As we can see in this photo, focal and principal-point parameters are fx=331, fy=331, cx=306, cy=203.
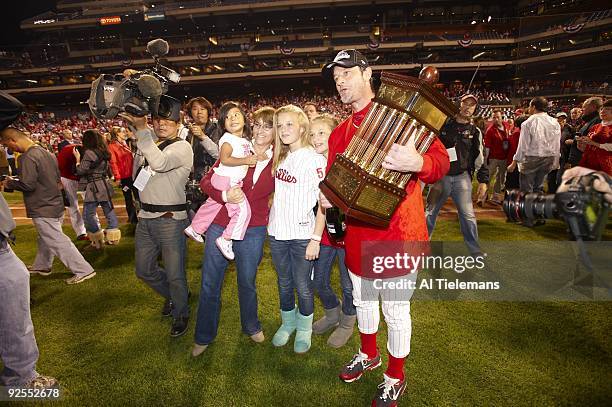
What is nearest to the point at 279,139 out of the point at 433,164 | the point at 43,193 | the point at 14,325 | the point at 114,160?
the point at 433,164

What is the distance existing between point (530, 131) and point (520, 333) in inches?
161

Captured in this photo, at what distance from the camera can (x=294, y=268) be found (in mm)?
3125

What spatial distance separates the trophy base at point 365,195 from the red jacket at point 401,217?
0.67 feet

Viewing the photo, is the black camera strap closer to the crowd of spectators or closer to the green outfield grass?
the green outfield grass

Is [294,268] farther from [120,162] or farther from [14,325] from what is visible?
[120,162]

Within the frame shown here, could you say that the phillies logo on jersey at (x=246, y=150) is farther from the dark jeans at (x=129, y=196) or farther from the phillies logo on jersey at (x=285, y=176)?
the dark jeans at (x=129, y=196)

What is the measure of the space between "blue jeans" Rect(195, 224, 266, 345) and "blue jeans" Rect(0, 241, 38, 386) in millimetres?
1310

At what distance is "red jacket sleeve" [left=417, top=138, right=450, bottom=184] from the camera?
1.94m

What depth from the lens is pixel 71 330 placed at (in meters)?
3.77

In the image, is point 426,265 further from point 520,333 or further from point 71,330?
point 71,330

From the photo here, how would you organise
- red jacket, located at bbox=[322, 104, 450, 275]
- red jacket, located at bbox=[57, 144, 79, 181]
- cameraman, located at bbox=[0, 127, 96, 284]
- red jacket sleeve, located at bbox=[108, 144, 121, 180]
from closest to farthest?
red jacket, located at bbox=[322, 104, 450, 275] → cameraman, located at bbox=[0, 127, 96, 284] → red jacket, located at bbox=[57, 144, 79, 181] → red jacket sleeve, located at bbox=[108, 144, 121, 180]

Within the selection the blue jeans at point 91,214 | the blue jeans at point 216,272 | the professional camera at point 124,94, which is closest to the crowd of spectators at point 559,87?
the blue jeans at point 216,272

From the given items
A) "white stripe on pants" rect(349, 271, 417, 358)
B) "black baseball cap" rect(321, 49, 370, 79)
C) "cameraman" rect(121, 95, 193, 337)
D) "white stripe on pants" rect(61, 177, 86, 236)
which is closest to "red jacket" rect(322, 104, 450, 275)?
"white stripe on pants" rect(349, 271, 417, 358)

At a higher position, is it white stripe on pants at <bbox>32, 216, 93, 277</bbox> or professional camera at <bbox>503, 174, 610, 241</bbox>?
professional camera at <bbox>503, 174, 610, 241</bbox>
